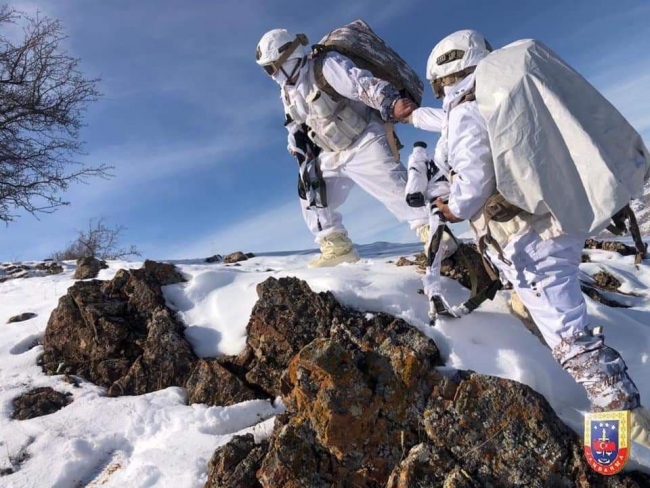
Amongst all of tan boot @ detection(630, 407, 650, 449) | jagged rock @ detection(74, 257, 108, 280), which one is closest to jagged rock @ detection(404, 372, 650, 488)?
tan boot @ detection(630, 407, 650, 449)

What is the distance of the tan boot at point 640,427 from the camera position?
2424 mm

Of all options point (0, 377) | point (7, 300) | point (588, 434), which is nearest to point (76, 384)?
point (0, 377)

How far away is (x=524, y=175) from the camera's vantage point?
243cm

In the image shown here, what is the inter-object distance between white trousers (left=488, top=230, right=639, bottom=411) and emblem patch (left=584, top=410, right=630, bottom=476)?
0.55 ft

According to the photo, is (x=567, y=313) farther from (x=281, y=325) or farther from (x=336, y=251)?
(x=336, y=251)

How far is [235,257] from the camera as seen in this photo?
7840mm

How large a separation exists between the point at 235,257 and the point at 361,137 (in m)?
3.76

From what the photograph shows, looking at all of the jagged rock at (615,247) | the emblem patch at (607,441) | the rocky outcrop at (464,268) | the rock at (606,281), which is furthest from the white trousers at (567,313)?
the jagged rock at (615,247)

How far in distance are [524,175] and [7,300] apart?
19.1ft

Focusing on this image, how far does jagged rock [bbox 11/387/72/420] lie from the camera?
3443 mm

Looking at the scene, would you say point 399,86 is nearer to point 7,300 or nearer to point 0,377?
point 0,377

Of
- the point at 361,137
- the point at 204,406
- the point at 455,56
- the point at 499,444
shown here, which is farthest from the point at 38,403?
the point at 455,56

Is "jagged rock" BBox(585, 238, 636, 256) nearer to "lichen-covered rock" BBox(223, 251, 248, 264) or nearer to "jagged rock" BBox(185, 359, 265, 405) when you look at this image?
"jagged rock" BBox(185, 359, 265, 405)

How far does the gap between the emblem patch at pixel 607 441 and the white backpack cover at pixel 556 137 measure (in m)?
0.85
